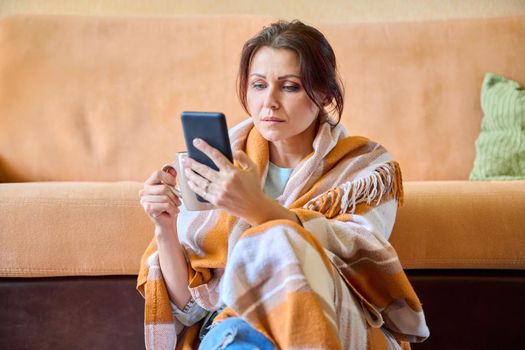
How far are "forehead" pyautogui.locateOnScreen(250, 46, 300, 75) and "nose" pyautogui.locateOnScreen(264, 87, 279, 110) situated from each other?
37 millimetres

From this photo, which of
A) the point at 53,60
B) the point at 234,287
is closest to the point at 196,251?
the point at 234,287

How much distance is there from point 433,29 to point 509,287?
0.96 meters

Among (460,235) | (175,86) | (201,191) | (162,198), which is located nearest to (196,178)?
(201,191)

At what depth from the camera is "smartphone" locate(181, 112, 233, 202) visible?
3.04 ft

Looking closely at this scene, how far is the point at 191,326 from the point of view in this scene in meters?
1.18

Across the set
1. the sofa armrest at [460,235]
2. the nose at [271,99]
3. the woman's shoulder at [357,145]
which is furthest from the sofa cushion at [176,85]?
the nose at [271,99]

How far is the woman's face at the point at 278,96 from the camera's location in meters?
1.18

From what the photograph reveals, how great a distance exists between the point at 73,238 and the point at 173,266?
1.53ft

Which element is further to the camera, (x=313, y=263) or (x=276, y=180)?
(x=276, y=180)

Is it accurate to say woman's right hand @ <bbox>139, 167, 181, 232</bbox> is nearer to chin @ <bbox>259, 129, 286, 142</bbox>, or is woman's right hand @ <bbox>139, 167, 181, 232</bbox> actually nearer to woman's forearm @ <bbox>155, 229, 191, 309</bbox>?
woman's forearm @ <bbox>155, 229, 191, 309</bbox>

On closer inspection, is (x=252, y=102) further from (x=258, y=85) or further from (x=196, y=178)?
(x=196, y=178)

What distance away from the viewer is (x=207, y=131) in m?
0.94

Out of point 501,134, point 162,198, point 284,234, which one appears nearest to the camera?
point 284,234

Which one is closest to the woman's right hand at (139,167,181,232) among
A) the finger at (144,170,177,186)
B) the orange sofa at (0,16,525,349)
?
the finger at (144,170,177,186)
